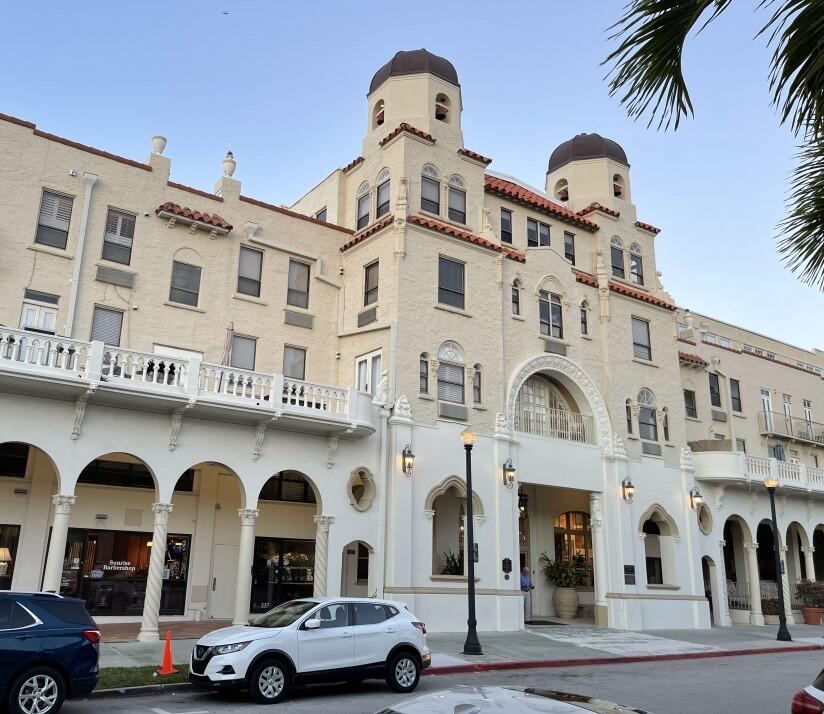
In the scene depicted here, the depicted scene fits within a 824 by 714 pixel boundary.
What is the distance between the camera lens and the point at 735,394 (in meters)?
39.1

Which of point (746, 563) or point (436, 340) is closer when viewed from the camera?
point (436, 340)

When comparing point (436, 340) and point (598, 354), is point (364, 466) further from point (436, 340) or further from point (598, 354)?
point (598, 354)

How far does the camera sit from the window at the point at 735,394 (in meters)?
38.9

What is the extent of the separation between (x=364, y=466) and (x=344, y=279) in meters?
7.31

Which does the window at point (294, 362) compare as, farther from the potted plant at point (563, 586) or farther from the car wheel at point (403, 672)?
the car wheel at point (403, 672)

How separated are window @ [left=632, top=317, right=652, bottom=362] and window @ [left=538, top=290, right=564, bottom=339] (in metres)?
4.27

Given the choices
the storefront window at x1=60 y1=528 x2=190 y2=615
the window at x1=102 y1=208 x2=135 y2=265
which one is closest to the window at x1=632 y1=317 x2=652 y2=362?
the storefront window at x1=60 y1=528 x2=190 y2=615

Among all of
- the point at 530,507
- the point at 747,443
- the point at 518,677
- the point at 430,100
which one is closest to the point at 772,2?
the point at 518,677

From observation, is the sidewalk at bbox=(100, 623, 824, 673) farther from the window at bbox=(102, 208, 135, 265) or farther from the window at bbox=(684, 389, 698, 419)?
the window at bbox=(102, 208, 135, 265)

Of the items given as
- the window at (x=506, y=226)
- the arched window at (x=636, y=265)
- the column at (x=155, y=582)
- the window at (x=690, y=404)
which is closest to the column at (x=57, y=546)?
the column at (x=155, y=582)

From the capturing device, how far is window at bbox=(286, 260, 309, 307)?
85.1 feet

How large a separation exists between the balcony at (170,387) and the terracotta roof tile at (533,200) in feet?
36.9

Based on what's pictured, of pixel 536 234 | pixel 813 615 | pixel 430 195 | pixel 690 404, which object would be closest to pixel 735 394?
pixel 690 404

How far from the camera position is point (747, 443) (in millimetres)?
38688
